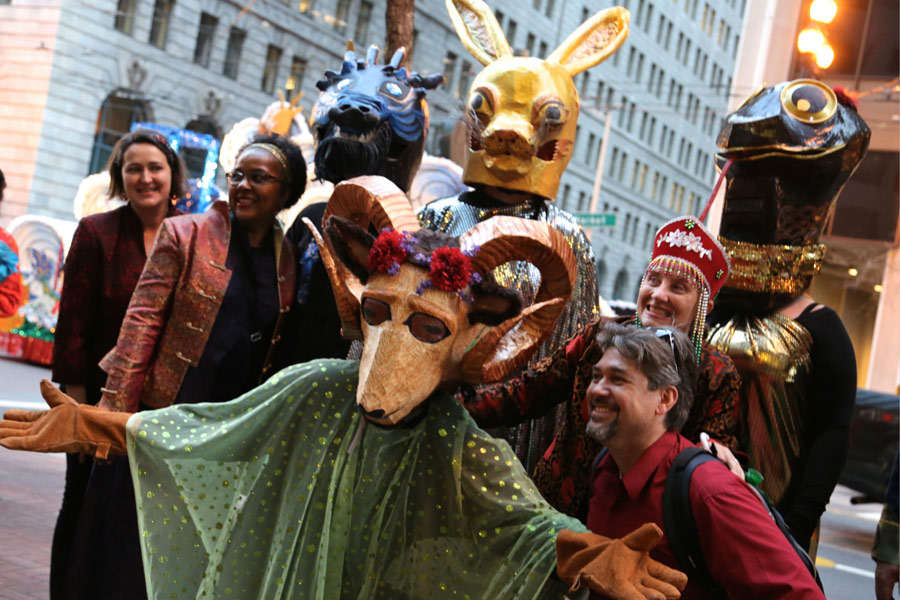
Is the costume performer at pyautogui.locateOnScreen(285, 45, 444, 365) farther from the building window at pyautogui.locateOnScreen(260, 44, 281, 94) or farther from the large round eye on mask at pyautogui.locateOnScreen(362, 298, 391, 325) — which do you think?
the building window at pyautogui.locateOnScreen(260, 44, 281, 94)

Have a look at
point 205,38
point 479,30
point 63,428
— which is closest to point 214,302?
point 63,428

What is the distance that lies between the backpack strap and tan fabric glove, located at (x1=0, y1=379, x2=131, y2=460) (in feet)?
5.10

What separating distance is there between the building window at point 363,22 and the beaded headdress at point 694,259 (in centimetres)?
3381

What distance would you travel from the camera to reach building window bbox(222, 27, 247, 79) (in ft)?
102

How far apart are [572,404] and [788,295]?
123cm

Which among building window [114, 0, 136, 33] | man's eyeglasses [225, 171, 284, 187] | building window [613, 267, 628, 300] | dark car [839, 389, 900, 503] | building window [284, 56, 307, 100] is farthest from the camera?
building window [613, 267, 628, 300]

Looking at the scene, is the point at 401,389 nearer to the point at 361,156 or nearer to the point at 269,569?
the point at 269,569

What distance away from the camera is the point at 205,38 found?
29.9 metres

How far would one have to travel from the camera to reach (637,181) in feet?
202

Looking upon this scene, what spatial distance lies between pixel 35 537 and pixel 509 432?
350 cm

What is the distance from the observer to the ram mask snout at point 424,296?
3.03m

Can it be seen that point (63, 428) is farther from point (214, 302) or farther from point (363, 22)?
point (363, 22)

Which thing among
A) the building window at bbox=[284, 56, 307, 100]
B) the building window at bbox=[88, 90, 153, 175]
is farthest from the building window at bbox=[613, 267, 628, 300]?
the building window at bbox=[88, 90, 153, 175]

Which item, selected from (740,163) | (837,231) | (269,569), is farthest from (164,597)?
(837,231)
